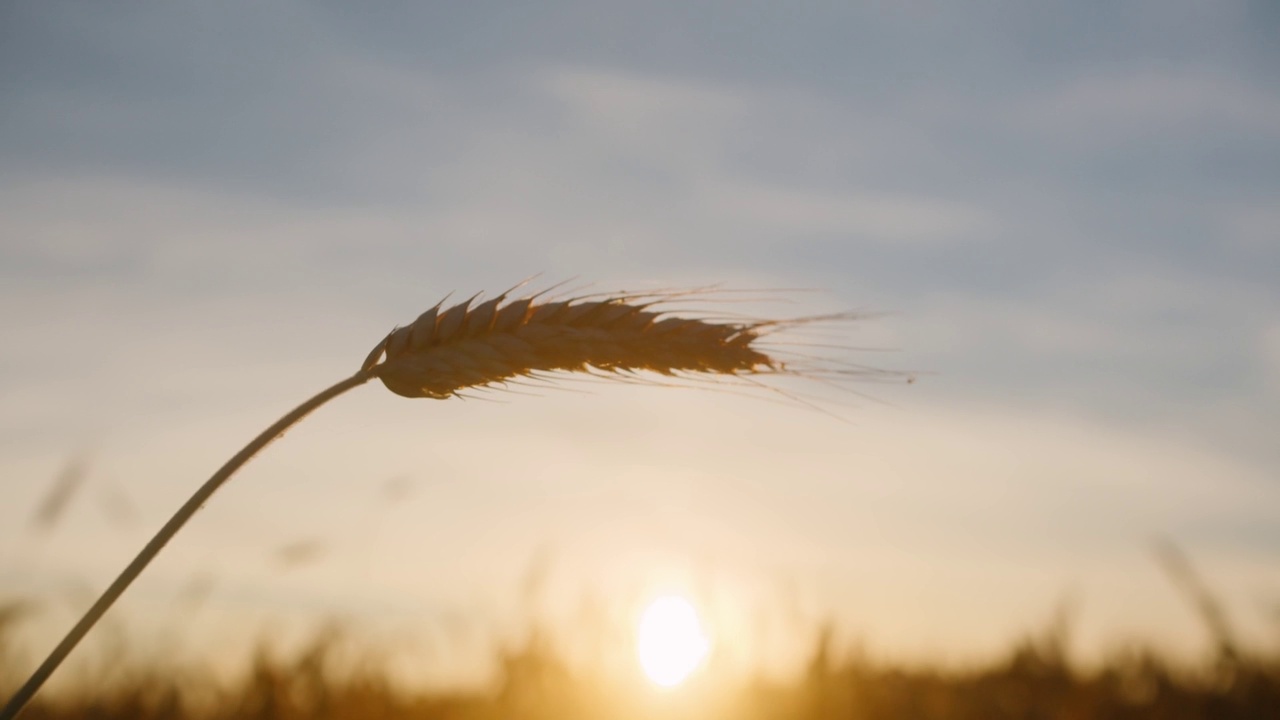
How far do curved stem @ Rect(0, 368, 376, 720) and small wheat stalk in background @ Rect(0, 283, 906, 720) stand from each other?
21cm

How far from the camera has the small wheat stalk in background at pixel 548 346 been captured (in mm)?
1966

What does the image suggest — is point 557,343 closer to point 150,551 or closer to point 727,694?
point 150,551

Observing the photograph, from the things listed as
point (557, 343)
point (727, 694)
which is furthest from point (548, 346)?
point (727, 694)

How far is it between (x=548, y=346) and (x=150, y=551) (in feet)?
2.81

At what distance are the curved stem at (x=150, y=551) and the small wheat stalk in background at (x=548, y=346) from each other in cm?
21

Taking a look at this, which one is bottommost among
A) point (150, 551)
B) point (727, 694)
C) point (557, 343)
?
point (727, 694)

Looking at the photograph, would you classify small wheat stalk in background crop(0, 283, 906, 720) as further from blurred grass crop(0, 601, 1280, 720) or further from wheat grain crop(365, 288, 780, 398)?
blurred grass crop(0, 601, 1280, 720)

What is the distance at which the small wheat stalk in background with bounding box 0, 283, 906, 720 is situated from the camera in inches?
77.4

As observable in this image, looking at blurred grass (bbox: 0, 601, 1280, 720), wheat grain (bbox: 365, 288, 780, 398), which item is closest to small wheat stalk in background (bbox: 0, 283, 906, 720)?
wheat grain (bbox: 365, 288, 780, 398)

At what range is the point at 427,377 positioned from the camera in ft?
6.39

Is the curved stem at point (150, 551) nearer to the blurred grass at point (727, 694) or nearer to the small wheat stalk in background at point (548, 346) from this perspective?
the small wheat stalk in background at point (548, 346)

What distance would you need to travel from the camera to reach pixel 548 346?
82.0 inches

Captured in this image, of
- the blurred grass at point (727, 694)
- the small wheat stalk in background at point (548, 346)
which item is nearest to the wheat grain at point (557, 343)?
the small wheat stalk in background at point (548, 346)

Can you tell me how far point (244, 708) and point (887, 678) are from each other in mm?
3501
